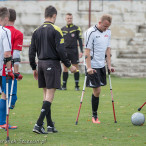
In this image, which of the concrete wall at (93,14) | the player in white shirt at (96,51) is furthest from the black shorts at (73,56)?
the concrete wall at (93,14)

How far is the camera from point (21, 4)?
25062mm

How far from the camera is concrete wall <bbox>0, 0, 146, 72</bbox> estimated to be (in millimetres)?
23938

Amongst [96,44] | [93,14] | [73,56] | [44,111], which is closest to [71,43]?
[73,56]

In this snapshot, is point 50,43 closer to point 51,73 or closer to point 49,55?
point 49,55

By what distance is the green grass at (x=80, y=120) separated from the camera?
7.55 meters

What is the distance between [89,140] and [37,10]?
18.0 meters

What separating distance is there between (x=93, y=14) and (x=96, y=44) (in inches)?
600

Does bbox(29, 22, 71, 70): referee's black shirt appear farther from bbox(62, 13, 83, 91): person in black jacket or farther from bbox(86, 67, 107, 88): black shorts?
bbox(62, 13, 83, 91): person in black jacket

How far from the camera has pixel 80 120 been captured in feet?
31.5

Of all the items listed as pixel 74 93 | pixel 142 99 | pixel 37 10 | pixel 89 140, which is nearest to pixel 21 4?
pixel 37 10

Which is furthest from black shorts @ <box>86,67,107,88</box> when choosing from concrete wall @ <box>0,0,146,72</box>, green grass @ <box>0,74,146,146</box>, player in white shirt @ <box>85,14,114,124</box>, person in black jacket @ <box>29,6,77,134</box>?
concrete wall @ <box>0,0,146,72</box>

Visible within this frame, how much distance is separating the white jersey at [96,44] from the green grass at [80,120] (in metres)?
1.22

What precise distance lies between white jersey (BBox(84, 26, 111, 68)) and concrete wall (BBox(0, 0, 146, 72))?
14.3 m

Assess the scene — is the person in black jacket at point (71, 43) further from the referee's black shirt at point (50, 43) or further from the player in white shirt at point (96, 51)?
the referee's black shirt at point (50, 43)
